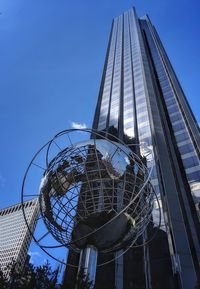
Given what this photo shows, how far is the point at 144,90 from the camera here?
4288 centimetres

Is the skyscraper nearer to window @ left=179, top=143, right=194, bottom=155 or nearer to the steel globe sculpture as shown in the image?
window @ left=179, top=143, right=194, bottom=155

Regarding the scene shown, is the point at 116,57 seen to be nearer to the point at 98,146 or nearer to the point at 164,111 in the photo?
the point at 164,111

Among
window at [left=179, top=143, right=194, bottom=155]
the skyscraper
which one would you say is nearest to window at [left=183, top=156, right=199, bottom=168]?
window at [left=179, top=143, right=194, bottom=155]

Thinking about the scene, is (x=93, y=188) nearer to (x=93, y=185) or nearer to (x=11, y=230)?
(x=93, y=185)

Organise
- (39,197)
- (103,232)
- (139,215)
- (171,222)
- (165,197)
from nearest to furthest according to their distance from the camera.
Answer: (103,232) → (139,215) → (39,197) → (171,222) → (165,197)

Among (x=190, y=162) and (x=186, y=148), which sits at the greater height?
(x=186, y=148)

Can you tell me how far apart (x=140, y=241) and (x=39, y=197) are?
1728 cm

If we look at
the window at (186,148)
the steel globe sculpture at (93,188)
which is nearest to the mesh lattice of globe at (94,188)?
the steel globe sculpture at (93,188)

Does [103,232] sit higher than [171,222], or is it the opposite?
[171,222]

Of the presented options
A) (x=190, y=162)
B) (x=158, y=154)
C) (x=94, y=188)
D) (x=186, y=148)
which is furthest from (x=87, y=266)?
(x=186, y=148)

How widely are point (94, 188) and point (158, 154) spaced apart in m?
22.8

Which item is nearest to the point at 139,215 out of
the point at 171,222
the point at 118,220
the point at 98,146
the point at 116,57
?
the point at 118,220

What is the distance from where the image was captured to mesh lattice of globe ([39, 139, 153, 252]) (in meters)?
5.21

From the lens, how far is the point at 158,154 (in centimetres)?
2814
